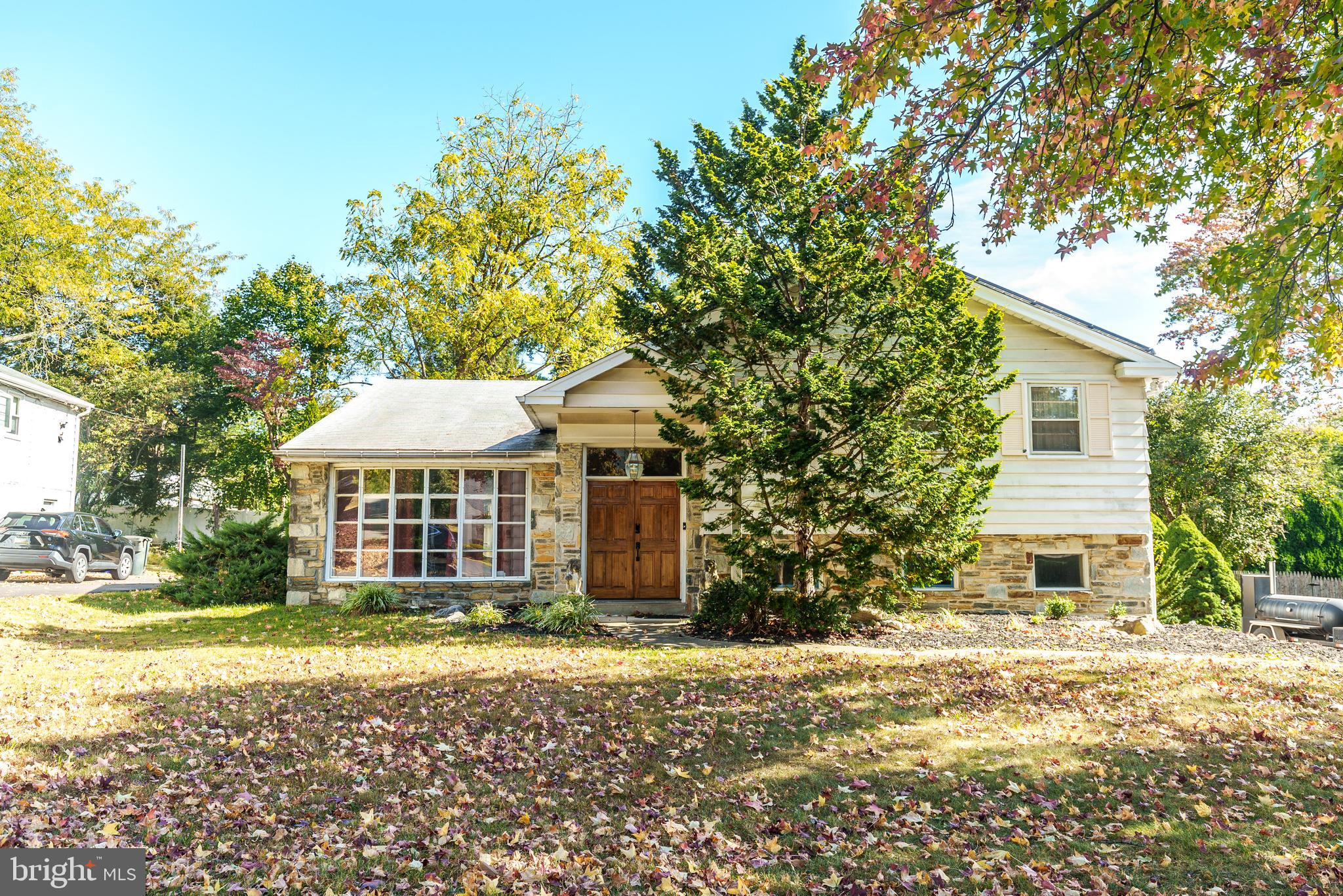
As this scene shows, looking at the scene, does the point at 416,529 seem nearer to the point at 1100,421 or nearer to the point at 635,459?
the point at 635,459

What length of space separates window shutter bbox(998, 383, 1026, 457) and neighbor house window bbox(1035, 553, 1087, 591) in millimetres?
1815

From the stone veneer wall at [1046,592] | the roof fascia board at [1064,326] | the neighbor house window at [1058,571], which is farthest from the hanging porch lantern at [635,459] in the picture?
the neighbor house window at [1058,571]

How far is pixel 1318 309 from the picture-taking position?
7.05m

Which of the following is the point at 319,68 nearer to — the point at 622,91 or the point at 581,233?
the point at 622,91

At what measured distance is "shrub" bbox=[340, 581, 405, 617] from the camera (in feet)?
43.4

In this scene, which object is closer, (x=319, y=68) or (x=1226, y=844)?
(x=1226, y=844)

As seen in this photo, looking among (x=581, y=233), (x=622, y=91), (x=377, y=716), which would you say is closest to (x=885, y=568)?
(x=377, y=716)

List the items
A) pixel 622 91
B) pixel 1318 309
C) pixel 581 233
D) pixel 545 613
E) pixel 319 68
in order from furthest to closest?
1. pixel 581 233
2. pixel 622 91
3. pixel 319 68
4. pixel 545 613
5. pixel 1318 309

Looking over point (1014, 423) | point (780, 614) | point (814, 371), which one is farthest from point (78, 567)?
point (1014, 423)

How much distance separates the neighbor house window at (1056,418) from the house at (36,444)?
2595 cm

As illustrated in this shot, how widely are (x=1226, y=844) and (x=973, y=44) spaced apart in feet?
17.9

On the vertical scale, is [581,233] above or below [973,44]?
above

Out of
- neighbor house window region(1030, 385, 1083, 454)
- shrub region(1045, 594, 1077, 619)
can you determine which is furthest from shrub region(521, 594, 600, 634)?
neighbor house window region(1030, 385, 1083, 454)

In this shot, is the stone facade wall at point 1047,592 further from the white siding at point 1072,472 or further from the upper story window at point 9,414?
the upper story window at point 9,414
